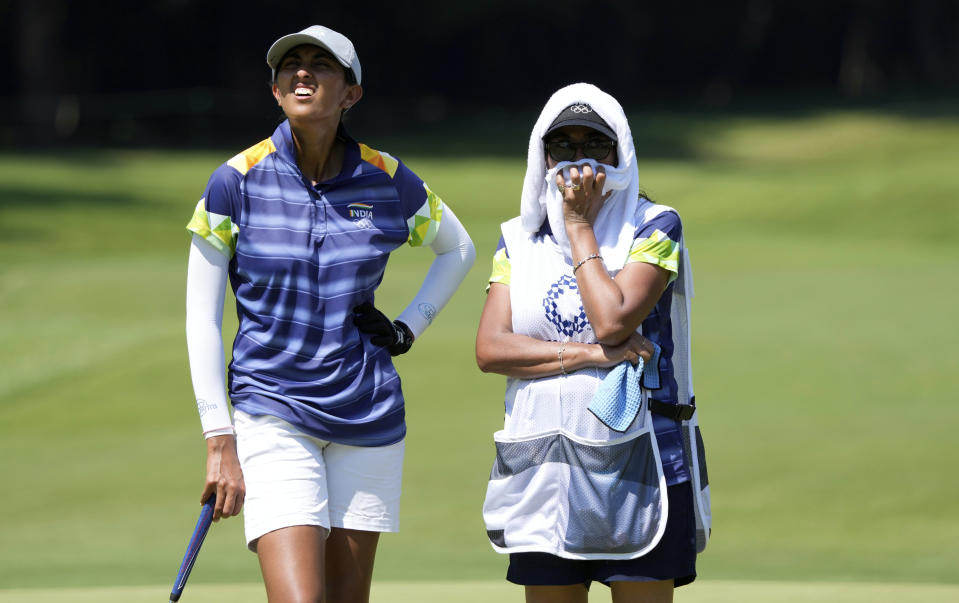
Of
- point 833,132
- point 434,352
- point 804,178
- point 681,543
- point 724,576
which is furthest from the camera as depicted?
point 833,132

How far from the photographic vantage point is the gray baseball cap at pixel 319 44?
3.71 metres

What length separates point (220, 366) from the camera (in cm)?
373

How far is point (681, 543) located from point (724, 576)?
11.6 feet

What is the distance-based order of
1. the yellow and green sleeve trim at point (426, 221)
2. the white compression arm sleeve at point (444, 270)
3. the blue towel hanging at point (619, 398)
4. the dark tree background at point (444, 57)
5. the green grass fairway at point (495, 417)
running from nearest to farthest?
the blue towel hanging at point (619, 398) < the yellow and green sleeve trim at point (426, 221) < the white compression arm sleeve at point (444, 270) < the green grass fairway at point (495, 417) < the dark tree background at point (444, 57)

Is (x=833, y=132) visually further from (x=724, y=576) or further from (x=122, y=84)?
(x=724, y=576)

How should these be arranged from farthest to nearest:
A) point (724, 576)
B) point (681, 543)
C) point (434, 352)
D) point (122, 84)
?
point (122, 84) → point (434, 352) → point (724, 576) → point (681, 543)

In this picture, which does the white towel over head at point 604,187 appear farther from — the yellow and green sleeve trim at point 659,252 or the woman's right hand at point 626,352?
the woman's right hand at point 626,352

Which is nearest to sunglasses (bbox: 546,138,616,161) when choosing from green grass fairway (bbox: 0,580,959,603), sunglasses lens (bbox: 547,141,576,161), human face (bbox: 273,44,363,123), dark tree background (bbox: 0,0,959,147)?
sunglasses lens (bbox: 547,141,576,161)

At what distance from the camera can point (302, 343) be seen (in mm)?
3639

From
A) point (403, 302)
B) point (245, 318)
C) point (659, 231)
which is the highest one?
point (403, 302)

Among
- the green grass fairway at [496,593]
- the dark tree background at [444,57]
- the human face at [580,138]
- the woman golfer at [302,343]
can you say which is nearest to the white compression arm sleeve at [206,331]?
the woman golfer at [302,343]

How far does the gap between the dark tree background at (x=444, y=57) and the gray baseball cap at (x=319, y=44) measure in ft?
92.1

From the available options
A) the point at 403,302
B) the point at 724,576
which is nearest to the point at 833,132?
the point at 403,302

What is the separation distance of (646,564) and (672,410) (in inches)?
14.5
